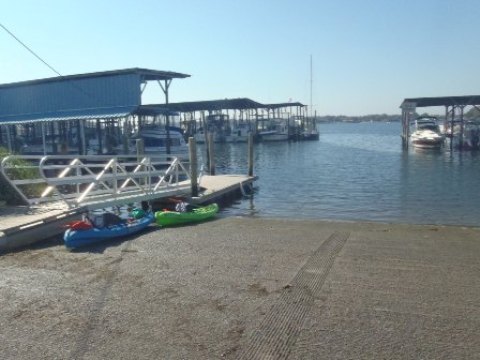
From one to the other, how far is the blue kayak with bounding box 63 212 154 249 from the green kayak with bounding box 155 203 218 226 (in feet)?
2.90

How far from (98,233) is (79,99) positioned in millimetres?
30841

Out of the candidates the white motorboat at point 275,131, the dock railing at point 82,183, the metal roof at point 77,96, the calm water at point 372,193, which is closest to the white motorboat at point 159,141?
the metal roof at point 77,96

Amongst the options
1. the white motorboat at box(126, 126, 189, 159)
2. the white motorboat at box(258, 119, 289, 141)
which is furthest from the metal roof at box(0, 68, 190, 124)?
the white motorboat at box(258, 119, 289, 141)

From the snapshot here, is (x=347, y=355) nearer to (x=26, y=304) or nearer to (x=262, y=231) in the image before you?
(x=26, y=304)

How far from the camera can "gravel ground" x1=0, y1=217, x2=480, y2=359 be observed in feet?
15.0

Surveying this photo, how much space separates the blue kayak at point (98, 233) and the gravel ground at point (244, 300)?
277mm

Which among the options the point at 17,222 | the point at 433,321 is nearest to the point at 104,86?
the point at 17,222

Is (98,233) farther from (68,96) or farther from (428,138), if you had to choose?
(428,138)

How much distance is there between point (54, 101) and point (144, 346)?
3776cm

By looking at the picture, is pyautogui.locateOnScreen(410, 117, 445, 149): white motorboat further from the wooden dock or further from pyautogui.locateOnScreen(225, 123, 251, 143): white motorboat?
the wooden dock

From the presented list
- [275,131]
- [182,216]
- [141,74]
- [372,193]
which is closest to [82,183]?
[182,216]

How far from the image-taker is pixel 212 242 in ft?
30.3

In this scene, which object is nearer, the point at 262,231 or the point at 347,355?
the point at 347,355

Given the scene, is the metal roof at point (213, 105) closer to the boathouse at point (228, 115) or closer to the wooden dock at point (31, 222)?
the boathouse at point (228, 115)
